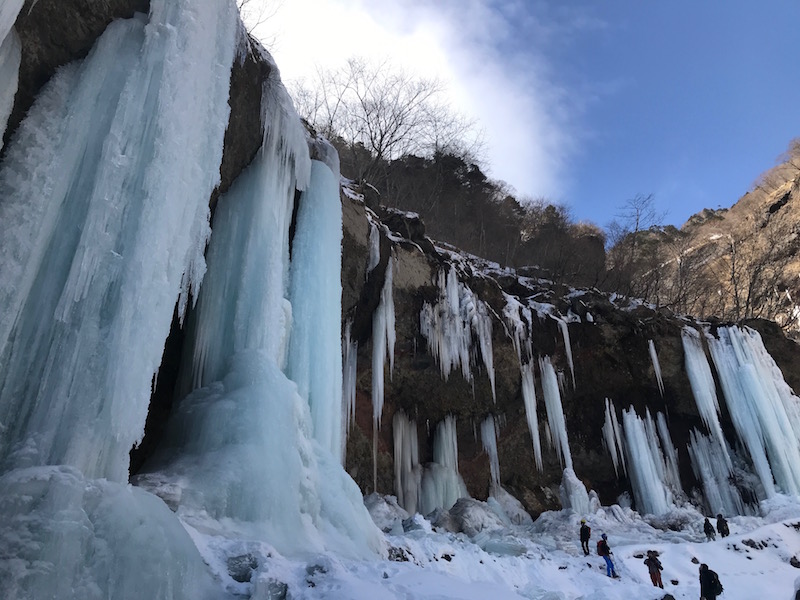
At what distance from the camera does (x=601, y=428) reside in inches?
626

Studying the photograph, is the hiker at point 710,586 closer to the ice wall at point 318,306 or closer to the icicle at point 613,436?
the ice wall at point 318,306

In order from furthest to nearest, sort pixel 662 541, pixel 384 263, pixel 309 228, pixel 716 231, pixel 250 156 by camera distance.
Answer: pixel 716 231 < pixel 384 263 < pixel 662 541 < pixel 309 228 < pixel 250 156

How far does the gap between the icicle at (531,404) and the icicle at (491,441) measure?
37.4 inches

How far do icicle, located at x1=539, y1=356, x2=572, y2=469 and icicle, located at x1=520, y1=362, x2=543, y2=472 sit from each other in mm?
393

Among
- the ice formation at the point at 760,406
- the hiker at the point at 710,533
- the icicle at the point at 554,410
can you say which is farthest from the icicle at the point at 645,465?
the hiker at the point at 710,533

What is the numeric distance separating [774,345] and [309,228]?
15.4 metres

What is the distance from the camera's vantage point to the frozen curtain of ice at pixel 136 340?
302cm

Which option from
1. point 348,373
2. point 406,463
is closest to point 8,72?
point 348,373

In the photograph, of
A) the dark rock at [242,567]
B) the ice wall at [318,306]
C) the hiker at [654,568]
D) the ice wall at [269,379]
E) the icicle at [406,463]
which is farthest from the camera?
the icicle at [406,463]

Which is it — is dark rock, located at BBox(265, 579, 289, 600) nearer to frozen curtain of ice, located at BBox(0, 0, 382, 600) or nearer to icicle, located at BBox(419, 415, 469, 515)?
frozen curtain of ice, located at BBox(0, 0, 382, 600)

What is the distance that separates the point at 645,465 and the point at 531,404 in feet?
12.0

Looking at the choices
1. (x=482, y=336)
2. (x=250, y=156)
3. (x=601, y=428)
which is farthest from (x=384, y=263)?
(x=601, y=428)

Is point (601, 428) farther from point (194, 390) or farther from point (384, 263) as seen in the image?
point (194, 390)

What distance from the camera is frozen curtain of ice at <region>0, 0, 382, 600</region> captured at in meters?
3.02
